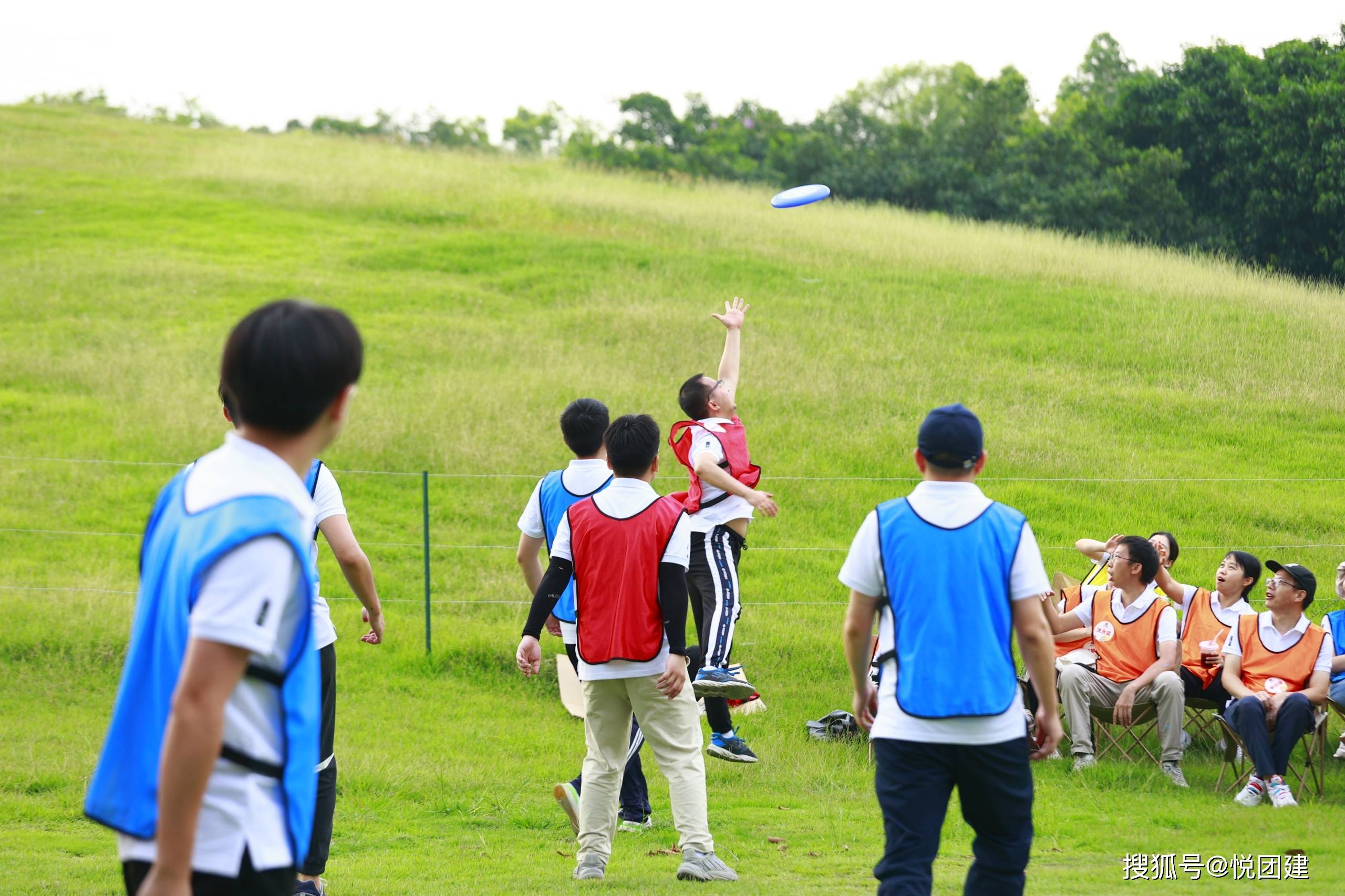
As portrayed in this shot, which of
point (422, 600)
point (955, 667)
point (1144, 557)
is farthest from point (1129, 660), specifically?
point (422, 600)

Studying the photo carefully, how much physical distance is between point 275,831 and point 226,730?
24 centimetres

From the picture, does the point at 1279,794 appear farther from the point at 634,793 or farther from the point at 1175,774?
the point at 634,793

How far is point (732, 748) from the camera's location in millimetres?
7730

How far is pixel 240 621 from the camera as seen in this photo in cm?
211

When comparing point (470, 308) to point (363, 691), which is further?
point (470, 308)

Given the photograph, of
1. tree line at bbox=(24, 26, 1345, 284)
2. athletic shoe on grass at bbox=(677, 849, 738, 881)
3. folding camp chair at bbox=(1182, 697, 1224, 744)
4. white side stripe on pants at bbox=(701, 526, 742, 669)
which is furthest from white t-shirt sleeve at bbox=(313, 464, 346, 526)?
tree line at bbox=(24, 26, 1345, 284)

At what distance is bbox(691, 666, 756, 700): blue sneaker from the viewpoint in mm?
6930

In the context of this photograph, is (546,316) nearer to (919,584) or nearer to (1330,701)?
(1330,701)

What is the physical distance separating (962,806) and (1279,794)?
4209 millimetres

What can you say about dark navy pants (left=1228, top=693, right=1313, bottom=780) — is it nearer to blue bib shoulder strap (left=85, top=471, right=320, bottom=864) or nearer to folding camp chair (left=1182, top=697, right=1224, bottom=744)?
folding camp chair (left=1182, top=697, right=1224, bottom=744)

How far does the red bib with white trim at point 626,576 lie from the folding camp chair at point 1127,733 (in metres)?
4.26

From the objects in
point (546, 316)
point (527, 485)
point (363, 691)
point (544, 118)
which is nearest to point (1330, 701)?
point (363, 691)

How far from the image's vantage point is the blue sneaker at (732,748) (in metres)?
7.72

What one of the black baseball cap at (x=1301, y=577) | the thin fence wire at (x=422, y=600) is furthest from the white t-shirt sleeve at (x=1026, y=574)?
the thin fence wire at (x=422, y=600)
